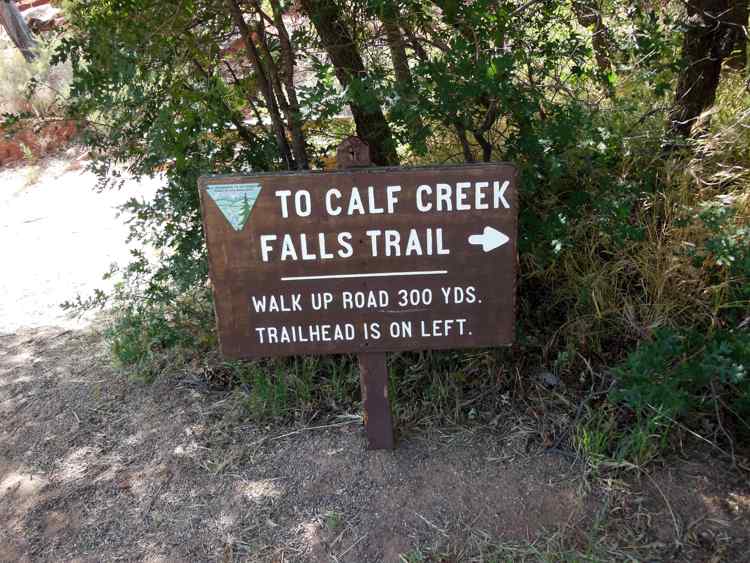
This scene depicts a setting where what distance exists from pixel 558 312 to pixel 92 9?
263 cm

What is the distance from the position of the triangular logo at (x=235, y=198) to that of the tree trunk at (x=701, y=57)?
1.98 metres

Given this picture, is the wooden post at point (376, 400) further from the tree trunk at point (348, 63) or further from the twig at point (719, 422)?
the twig at point (719, 422)

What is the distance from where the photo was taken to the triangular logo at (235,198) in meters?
2.42

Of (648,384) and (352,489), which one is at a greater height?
(648,384)

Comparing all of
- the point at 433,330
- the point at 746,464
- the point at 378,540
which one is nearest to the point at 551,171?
the point at 433,330

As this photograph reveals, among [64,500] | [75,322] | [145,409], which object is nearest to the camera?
[64,500]

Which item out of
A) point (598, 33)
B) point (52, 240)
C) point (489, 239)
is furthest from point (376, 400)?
point (52, 240)

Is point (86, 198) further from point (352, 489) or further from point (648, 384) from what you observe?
point (648, 384)

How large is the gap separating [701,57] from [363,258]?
6.55 ft

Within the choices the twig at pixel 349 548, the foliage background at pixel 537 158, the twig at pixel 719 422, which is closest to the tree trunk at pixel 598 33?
the foliage background at pixel 537 158

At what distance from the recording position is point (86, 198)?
8.30 metres

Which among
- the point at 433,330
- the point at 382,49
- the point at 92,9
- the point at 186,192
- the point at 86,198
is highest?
the point at 92,9

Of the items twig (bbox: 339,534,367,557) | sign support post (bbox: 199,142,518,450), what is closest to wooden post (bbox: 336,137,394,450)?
sign support post (bbox: 199,142,518,450)

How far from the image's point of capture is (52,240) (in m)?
6.90
